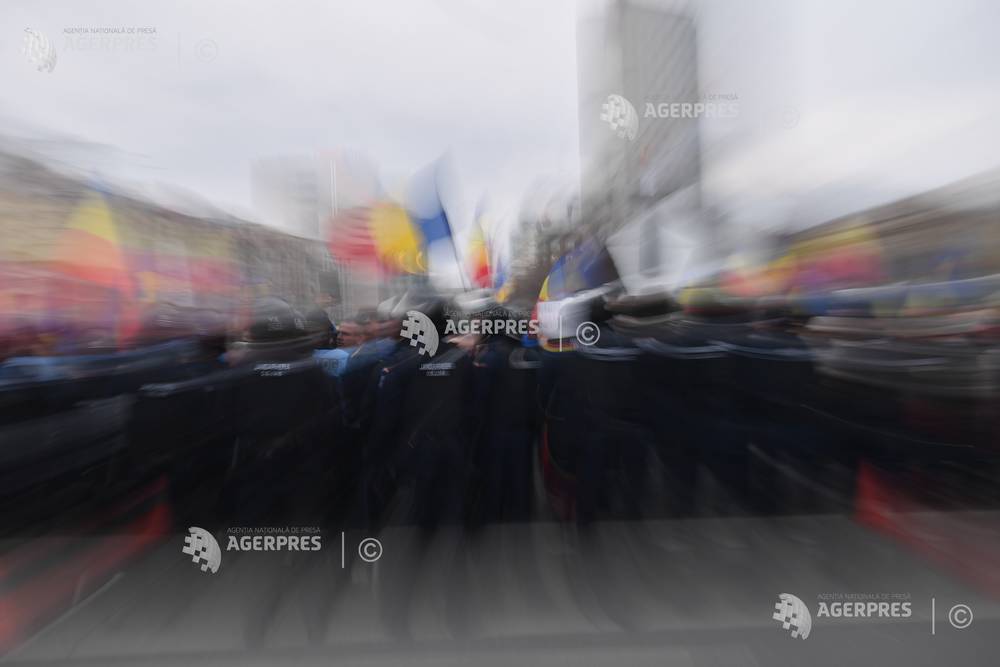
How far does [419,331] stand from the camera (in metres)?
2.10

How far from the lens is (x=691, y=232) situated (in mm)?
2070

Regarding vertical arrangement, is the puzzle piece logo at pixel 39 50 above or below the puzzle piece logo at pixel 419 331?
above

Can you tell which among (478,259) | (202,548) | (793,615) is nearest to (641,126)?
(478,259)

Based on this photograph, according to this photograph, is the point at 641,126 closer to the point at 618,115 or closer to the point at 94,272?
the point at 618,115

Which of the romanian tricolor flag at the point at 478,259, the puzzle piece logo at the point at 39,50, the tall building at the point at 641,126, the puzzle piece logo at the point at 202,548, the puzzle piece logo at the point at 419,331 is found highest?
the puzzle piece logo at the point at 39,50

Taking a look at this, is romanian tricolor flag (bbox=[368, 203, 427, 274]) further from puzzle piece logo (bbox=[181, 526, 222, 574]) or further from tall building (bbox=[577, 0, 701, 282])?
puzzle piece logo (bbox=[181, 526, 222, 574])

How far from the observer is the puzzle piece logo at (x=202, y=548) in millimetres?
2141

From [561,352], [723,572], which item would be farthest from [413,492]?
[723,572]

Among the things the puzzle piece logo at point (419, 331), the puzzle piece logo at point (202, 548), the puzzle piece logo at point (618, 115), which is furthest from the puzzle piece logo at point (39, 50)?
the puzzle piece logo at point (618, 115)

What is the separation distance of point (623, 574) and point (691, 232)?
1.35 metres

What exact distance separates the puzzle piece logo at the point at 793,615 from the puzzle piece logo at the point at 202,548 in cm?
A: 217

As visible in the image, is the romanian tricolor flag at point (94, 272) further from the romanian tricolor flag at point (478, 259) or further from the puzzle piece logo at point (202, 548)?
the romanian tricolor flag at point (478, 259)

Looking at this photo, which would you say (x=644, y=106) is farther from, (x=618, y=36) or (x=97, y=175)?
(x=97, y=175)

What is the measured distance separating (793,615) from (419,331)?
5.95ft
